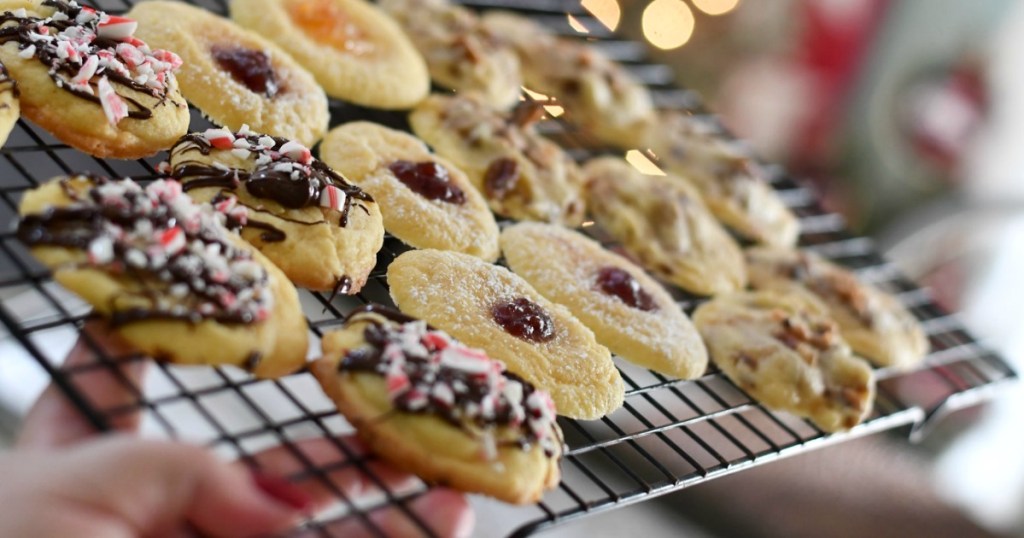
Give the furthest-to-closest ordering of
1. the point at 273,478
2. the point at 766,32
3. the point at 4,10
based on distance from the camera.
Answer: the point at 766,32 → the point at 4,10 → the point at 273,478

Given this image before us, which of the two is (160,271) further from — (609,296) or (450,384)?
(609,296)

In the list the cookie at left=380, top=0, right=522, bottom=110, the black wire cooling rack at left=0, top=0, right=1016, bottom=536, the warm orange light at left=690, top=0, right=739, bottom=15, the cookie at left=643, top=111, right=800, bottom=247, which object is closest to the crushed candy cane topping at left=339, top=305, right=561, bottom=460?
the black wire cooling rack at left=0, top=0, right=1016, bottom=536

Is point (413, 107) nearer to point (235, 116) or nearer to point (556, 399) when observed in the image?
point (235, 116)

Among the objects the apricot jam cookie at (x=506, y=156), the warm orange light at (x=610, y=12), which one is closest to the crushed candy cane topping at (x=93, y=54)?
the apricot jam cookie at (x=506, y=156)

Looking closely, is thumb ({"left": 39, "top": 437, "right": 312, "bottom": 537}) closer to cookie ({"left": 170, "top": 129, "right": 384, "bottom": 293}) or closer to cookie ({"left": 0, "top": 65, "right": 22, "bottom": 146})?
cookie ({"left": 170, "top": 129, "right": 384, "bottom": 293})

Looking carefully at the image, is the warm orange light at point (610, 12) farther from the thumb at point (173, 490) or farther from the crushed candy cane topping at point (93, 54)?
the thumb at point (173, 490)

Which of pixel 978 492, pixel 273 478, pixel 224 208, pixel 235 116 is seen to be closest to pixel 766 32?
pixel 978 492

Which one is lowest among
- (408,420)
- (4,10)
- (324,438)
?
(324,438)
